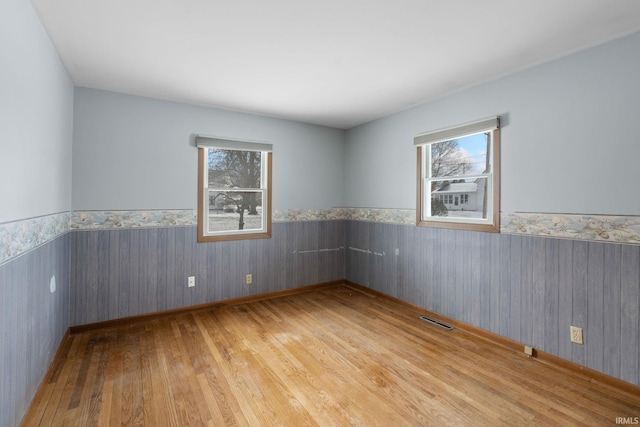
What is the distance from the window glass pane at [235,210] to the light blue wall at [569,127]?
2592 millimetres

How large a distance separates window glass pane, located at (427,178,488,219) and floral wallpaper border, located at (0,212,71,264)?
3.67 metres

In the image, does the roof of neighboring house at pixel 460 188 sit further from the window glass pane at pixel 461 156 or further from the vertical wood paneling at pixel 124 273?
the vertical wood paneling at pixel 124 273

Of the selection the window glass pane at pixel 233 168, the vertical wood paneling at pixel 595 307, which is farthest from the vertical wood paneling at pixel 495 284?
the window glass pane at pixel 233 168

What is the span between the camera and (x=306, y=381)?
226 cm

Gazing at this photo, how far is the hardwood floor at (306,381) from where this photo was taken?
190cm

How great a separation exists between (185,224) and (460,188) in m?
3.24

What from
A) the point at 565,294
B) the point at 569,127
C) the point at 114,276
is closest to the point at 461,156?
the point at 569,127

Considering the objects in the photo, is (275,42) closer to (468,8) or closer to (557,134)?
(468,8)

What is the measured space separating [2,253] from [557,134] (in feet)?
12.5

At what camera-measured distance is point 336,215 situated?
16.1ft

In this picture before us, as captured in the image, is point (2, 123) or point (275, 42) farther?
point (275, 42)

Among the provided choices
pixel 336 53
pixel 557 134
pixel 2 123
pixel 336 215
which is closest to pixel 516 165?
pixel 557 134

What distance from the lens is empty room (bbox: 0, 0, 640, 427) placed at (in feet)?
6.32

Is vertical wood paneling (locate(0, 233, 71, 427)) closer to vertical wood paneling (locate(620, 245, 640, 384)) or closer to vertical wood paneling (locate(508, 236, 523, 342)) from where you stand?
vertical wood paneling (locate(508, 236, 523, 342))
